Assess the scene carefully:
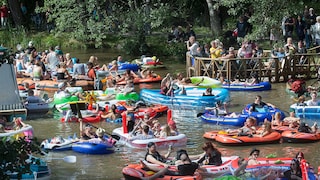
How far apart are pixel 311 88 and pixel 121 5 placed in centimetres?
1452

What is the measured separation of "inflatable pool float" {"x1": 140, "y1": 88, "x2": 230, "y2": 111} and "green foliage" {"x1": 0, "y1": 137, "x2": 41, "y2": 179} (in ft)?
39.0

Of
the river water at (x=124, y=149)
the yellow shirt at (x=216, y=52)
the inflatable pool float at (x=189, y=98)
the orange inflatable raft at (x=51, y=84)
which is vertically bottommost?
the river water at (x=124, y=149)

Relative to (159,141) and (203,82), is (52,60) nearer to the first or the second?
(203,82)

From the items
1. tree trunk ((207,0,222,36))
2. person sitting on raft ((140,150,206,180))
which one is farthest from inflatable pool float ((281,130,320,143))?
tree trunk ((207,0,222,36))

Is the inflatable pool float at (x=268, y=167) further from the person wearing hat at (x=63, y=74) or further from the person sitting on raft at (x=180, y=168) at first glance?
the person wearing hat at (x=63, y=74)

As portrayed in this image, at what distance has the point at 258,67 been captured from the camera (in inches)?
1029

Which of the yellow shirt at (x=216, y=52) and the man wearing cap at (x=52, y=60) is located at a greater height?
the yellow shirt at (x=216, y=52)

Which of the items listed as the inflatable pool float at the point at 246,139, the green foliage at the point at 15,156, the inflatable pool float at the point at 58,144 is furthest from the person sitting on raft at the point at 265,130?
the green foliage at the point at 15,156

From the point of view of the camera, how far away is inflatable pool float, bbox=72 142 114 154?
17672 millimetres

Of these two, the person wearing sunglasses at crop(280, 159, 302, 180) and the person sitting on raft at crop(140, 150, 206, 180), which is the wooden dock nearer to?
the person sitting on raft at crop(140, 150, 206, 180)

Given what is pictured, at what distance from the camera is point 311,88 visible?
2277cm

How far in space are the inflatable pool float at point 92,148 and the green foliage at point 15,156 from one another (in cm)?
692

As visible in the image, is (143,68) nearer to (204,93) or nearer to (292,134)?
(204,93)

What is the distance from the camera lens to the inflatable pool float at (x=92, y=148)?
58.0 feet
